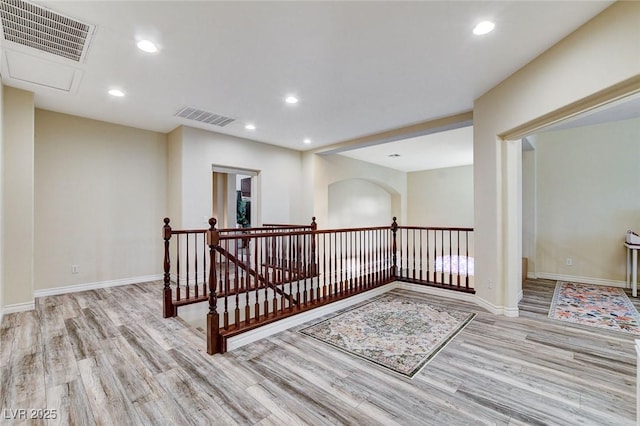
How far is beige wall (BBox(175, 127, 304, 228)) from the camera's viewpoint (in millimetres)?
5055

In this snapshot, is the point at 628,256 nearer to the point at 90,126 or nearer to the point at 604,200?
the point at 604,200

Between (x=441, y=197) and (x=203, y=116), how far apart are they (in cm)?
803

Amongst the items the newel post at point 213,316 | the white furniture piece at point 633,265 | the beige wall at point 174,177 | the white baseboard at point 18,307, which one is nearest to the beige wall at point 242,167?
the beige wall at point 174,177

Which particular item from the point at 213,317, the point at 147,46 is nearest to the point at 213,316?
the point at 213,317

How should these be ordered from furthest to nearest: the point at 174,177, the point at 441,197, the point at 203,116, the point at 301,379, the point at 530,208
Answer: the point at 441,197 < the point at 530,208 < the point at 174,177 < the point at 203,116 < the point at 301,379

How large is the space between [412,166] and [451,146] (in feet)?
8.58

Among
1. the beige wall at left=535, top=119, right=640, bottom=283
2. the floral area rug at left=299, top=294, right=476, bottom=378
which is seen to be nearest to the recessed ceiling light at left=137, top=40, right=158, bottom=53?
the floral area rug at left=299, top=294, right=476, bottom=378

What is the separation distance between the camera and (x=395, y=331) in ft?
10.2

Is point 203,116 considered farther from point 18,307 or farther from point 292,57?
point 18,307

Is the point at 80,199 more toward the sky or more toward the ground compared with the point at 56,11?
more toward the ground

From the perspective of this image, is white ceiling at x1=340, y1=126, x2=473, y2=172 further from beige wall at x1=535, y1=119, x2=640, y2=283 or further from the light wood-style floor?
the light wood-style floor

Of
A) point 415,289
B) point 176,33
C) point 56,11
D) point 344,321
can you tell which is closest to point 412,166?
point 415,289

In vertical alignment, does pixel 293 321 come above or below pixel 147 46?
below

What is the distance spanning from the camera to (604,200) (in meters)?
4.97
